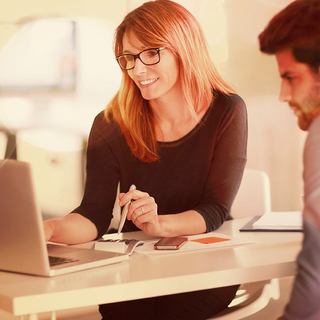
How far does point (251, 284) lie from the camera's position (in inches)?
54.9

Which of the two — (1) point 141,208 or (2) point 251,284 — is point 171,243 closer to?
(1) point 141,208

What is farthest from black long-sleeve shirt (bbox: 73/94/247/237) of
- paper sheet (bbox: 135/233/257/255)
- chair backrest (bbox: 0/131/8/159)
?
chair backrest (bbox: 0/131/8/159)

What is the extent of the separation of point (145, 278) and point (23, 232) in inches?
9.0

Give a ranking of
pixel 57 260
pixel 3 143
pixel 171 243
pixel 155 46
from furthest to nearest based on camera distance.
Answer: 1. pixel 3 143
2. pixel 155 46
3. pixel 171 243
4. pixel 57 260

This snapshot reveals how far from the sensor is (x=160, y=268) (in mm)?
773

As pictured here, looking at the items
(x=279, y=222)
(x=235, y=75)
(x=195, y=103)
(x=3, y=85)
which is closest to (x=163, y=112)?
(x=195, y=103)

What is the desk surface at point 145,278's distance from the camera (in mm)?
650

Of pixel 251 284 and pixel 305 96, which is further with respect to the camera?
pixel 251 284

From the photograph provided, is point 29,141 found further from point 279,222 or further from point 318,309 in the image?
point 318,309

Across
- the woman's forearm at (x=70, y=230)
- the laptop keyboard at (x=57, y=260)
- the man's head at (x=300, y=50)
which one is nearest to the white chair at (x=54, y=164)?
the woman's forearm at (x=70, y=230)

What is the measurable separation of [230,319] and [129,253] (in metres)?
0.33

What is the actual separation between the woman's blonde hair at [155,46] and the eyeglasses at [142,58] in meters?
0.03

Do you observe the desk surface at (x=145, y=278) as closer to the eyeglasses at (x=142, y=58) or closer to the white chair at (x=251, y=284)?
the white chair at (x=251, y=284)

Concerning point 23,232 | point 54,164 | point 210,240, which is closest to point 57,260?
point 23,232
